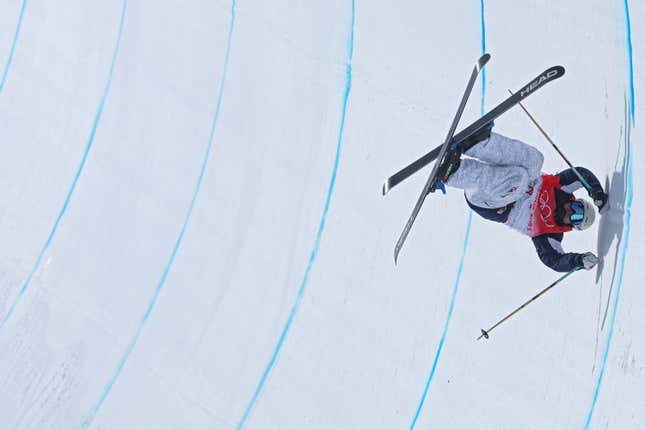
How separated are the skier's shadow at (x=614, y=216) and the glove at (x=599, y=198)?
0.03 m

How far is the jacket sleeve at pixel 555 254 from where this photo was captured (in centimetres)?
319

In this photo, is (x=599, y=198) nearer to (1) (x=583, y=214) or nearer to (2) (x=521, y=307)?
(1) (x=583, y=214)

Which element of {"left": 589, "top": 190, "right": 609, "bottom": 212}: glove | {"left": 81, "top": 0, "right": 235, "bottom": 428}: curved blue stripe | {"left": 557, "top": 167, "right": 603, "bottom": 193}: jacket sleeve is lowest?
{"left": 81, "top": 0, "right": 235, "bottom": 428}: curved blue stripe

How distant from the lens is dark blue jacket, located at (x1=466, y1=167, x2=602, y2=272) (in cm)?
322

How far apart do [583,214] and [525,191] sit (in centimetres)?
22

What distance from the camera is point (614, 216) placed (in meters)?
3.21

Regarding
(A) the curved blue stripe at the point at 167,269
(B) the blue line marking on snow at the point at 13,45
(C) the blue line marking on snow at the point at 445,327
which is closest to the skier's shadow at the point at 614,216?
(C) the blue line marking on snow at the point at 445,327

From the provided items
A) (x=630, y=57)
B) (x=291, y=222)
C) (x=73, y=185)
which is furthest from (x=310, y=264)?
(x=630, y=57)

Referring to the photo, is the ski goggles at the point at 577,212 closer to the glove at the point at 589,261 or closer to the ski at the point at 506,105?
the glove at the point at 589,261

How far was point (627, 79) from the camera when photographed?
3342 millimetres

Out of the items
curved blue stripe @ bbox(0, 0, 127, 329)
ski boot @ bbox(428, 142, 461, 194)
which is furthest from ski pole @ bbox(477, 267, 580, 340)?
curved blue stripe @ bbox(0, 0, 127, 329)

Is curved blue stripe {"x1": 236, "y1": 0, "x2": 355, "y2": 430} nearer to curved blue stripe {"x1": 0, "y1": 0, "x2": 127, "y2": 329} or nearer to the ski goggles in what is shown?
curved blue stripe {"x1": 0, "y1": 0, "x2": 127, "y2": 329}

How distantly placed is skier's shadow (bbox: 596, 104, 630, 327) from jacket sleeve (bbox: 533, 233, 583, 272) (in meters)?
0.10

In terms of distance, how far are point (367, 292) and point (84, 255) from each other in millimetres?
1344
